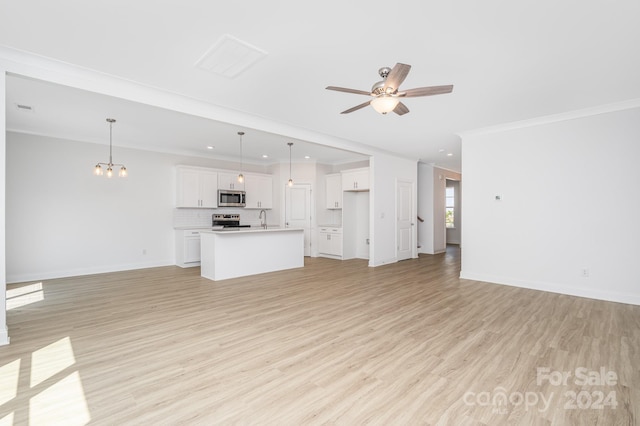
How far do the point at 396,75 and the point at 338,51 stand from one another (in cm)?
67

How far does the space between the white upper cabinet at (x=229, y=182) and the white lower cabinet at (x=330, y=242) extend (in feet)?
8.34

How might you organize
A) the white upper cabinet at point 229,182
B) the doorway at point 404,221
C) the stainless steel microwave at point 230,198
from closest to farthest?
the stainless steel microwave at point 230,198 < the white upper cabinet at point 229,182 < the doorway at point 404,221

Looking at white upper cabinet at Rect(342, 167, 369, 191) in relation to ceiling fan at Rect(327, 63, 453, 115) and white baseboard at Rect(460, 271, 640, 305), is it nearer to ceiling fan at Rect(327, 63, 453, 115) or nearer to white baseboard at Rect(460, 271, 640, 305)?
white baseboard at Rect(460, 271, 640, 305)

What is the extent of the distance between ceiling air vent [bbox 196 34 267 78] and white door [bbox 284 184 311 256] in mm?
5345

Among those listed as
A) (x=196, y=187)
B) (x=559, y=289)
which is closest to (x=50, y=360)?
(x=196, y=187)

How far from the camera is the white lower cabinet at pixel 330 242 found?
316 inches

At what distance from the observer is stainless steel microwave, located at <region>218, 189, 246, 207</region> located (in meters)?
7.45

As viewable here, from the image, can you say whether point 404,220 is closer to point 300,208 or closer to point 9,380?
point 300,208

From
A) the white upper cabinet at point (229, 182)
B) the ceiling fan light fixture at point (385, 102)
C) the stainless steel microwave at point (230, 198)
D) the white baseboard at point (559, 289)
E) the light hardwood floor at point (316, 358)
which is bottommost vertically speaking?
the light hardwood floor at point (316, 358)

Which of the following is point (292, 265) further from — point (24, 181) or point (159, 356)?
point (24, 181)

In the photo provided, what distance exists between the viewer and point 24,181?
5.34m

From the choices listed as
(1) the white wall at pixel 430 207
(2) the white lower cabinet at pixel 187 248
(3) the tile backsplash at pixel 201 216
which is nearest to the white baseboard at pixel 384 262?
(1) the white wall at pixel 430 207

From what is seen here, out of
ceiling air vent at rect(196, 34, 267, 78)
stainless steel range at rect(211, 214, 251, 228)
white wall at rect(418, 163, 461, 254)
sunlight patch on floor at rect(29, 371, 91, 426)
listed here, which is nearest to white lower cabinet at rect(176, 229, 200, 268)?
stainless steel range at rect(211, 214, 251, 228)

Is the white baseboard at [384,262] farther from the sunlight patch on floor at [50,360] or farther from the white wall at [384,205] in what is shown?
the sunlight patch on floor at [50,360]
